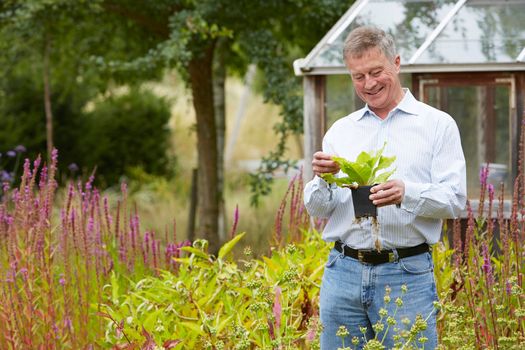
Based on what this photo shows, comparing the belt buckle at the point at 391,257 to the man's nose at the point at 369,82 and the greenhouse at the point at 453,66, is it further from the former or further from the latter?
the greenhouse at the point at 453,66

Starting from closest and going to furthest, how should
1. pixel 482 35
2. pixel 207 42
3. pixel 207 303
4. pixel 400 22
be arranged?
pixel 207 303
pixel 482 35
pixel 400 22
pixel 207 42

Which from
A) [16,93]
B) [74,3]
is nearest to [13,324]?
[74,3]

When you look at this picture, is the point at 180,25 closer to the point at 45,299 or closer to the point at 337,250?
the point at 45,299

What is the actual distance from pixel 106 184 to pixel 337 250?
1257 centimetres

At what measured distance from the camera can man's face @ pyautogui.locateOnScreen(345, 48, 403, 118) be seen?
345cm

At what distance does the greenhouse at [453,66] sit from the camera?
738 cm

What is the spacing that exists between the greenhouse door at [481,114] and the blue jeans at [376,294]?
395 centimetres

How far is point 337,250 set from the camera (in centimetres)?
364

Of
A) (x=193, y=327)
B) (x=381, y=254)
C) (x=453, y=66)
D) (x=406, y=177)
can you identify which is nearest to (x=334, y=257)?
(x=381, y=254)

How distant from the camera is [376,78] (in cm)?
347

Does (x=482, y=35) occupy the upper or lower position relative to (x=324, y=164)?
upper

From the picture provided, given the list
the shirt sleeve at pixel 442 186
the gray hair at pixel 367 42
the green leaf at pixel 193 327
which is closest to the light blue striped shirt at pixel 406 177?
the shirt sleeve at pixel 442 186

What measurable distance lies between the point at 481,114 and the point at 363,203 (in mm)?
5566

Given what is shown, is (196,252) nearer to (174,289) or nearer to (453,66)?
(174,289)
